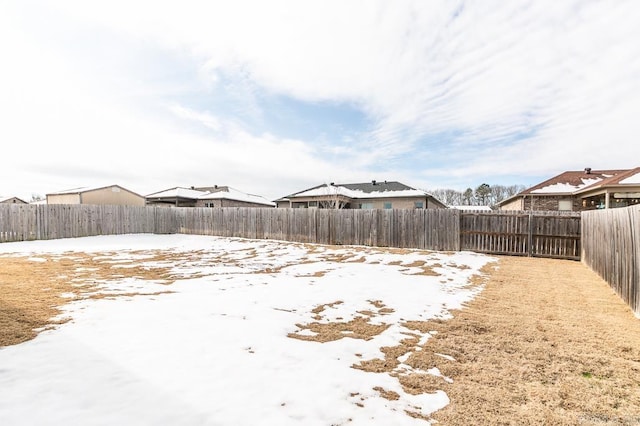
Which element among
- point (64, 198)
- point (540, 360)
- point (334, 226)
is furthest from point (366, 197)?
point (64, 198)

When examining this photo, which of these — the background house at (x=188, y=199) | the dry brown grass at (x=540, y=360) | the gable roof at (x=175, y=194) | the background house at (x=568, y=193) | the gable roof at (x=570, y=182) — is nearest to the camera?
the dry brown grass at (x=540, y=360)

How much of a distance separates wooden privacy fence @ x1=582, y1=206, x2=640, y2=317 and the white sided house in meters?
15.3

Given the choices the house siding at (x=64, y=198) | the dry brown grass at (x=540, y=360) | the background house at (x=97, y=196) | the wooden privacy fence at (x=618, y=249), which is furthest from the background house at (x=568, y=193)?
the house siding at (x=64, y=198)

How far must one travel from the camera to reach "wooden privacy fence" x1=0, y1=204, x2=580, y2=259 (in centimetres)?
1067

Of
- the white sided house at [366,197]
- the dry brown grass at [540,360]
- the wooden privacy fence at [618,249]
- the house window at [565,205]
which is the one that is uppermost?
the white sided house at [366,197]

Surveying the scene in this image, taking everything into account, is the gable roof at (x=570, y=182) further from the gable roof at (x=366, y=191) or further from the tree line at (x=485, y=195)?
the tree line at (x=485, y=195)

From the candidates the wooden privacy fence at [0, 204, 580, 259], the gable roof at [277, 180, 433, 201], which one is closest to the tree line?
the gable roof at [277, 180, 433, 201]

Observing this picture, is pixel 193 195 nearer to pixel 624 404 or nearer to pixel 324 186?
pixel 324 186

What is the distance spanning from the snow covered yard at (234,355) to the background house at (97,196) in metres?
21.9

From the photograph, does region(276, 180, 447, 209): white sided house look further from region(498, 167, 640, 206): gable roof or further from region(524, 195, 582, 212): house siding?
region(498, 167, 640, 206): gable roof

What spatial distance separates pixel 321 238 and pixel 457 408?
41.0 ft

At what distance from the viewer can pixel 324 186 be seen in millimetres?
26859

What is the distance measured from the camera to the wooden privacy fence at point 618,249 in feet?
15.6

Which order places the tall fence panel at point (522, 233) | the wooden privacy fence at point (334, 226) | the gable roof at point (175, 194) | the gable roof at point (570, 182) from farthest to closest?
the gable roof at point (175, 194) < the gable roof at point (570, 182) < the wooden privacy fence at point (334, 226) < the tall fence panel at point (522, 233)
